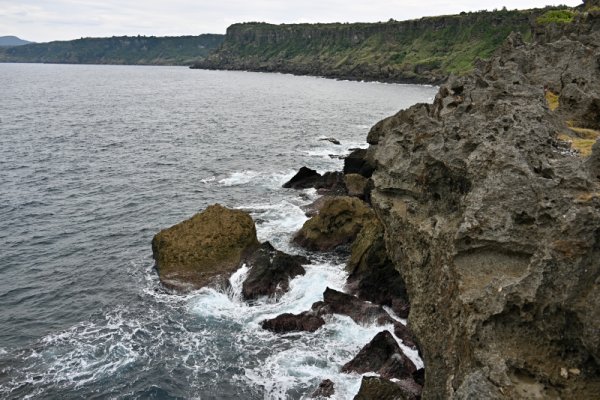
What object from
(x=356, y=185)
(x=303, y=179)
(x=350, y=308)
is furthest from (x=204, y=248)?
(x=303, y=179)

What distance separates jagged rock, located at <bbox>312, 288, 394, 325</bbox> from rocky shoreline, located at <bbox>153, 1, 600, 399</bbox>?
0.06 meters

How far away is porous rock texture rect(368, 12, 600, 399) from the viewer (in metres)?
10.9

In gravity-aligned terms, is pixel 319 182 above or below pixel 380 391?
below

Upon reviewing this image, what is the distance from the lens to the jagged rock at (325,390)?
2025cm

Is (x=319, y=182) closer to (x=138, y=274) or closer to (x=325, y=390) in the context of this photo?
(x=138, y=274)

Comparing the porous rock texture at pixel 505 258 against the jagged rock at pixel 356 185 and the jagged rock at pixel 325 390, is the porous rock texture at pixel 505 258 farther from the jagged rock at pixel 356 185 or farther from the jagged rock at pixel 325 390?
the jagged rock at pixel 356 185

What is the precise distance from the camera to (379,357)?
21.8m

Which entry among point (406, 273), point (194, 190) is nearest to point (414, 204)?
Answer: point (406, 273)

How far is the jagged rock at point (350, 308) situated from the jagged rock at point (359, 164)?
74.8ft

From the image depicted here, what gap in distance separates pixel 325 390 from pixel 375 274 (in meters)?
8.97

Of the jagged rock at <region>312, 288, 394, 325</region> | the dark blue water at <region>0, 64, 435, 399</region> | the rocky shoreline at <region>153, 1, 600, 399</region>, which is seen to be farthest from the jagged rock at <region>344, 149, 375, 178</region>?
the jagged rock at <region>312, 288, 394, 325</region>

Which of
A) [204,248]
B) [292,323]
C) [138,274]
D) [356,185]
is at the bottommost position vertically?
[138,274]

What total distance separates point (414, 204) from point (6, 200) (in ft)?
130

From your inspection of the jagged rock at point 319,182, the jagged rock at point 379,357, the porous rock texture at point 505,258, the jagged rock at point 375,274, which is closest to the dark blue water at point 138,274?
the jagged rock at point 379,357
